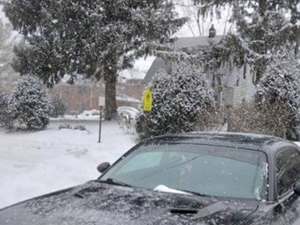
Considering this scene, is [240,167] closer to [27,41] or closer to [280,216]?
[280,216]

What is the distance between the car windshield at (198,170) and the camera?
406cm

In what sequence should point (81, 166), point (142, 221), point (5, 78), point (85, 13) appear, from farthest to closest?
point (5, 78)
point (85, 13)
point (81, 166)
point (142, 221)

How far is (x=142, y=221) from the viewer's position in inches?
125

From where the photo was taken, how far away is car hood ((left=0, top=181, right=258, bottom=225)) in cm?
322

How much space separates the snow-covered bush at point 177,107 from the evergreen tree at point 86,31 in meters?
4.86

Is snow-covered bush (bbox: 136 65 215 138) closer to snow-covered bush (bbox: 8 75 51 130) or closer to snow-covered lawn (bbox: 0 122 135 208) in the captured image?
snow-covered lawn (bbox: 0 122 135 208)

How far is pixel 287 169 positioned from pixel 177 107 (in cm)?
880

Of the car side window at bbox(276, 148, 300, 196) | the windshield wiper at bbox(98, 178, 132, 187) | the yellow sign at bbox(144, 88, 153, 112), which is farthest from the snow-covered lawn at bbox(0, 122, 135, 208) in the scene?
the car side window at bbox(276, 148, 300, 196)

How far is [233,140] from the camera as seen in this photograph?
4582 millimetres

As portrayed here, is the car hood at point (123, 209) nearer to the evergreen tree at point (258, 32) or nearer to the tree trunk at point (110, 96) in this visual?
the evergreen tree at point (258, 32)

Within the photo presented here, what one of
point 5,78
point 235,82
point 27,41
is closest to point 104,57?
point 27,41

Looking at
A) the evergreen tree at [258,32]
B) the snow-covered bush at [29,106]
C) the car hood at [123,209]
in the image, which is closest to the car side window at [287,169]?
the car hood at [123,209]

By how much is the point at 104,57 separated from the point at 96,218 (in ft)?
49.7

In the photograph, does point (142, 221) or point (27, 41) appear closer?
point (142, 221)
